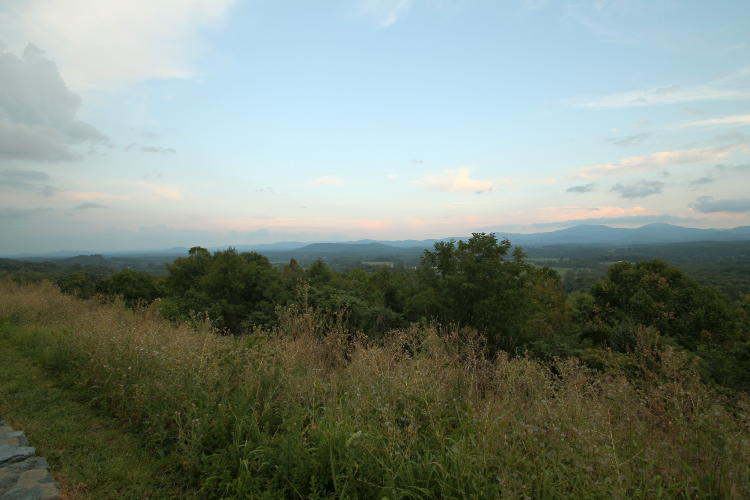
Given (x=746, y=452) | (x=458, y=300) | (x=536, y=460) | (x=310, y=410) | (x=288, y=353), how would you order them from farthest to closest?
(x=458, y=300)
(x=288, y=353)
(x=310, y=410)
(x=536, y=460)
(x=746, y=452)

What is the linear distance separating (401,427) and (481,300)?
37.8 feet

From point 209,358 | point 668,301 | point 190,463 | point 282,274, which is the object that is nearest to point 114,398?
point 209,358

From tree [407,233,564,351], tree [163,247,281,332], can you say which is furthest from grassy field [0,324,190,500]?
tree [407,233,564,351]

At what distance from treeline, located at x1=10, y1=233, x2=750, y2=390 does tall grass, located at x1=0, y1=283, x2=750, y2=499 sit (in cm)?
706

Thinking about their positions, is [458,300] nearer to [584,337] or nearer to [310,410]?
[584,337]

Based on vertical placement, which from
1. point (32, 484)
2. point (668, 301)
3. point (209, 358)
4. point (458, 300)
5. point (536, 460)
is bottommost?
point (668, 301)

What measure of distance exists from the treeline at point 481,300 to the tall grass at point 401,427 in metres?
7.06

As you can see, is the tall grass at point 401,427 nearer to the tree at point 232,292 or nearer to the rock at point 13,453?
the rock at point 13,453

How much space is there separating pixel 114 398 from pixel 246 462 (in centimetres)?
257

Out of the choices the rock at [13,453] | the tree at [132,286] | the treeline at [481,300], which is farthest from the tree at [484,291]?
the tree at [132,286]

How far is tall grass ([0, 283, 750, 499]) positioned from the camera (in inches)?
91.6

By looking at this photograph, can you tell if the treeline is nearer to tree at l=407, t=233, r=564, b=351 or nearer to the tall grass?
tree at l=407, t=233, r=564, b=351

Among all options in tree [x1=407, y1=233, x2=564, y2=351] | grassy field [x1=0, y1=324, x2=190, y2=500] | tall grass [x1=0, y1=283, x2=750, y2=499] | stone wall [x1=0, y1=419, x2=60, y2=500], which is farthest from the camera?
tree [x1=407, y1=233, x2=564, y2=351]

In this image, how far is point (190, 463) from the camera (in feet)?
9.68
